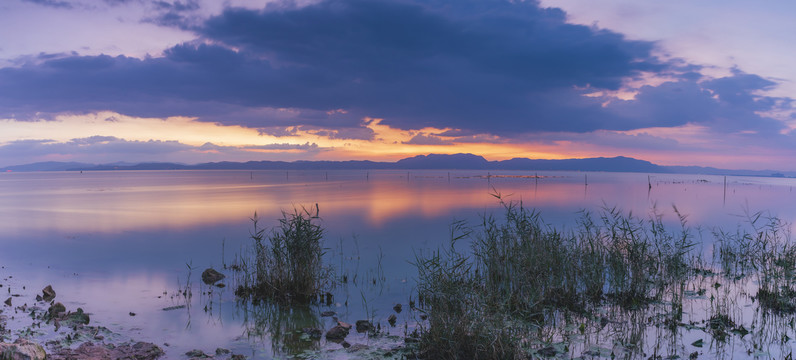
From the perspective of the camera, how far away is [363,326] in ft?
33.8

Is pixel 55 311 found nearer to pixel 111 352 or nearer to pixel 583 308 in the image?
pixel 111 352

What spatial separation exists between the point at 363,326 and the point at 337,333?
701 mm

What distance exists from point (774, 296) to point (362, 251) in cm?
1539

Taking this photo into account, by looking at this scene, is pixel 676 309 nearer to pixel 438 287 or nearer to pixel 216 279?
pixel 438 287

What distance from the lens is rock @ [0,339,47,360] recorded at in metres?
6.77

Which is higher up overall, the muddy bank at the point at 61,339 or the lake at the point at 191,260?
the muddy bank at the point at 61,339

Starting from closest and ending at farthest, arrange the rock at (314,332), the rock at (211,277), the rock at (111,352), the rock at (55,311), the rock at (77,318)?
the rock at (111,352), the rock at (314,332), the rock at (77,318), the rock at (55,311), the rock at (211,277)

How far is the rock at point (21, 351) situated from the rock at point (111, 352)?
0.38 metres

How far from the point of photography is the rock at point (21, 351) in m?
6.77

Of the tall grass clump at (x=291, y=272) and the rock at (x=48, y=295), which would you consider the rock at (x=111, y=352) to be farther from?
the rock at (x=48, y=295)

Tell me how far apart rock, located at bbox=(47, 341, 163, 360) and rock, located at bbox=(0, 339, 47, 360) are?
38 cm

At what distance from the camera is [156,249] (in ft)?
75.0

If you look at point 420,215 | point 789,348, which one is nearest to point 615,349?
point 789,348

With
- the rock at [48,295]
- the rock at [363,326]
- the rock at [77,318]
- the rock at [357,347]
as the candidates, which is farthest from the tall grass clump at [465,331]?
the rock at [48,295]
